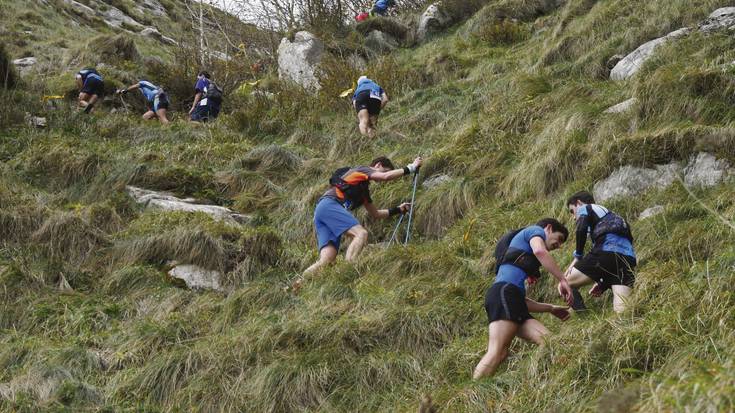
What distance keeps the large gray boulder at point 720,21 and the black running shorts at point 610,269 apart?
19.7ft

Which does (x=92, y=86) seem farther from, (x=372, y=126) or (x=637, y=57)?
(x=637, y=57)

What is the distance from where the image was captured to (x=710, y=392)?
115 inches

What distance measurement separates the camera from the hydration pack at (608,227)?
6051mm

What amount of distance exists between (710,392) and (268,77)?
585 inches

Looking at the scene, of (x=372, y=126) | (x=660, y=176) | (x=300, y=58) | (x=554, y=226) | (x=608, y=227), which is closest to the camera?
(x=554, y=226)

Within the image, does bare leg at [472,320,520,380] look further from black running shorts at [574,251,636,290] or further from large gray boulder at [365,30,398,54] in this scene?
large gray boulder at [365,30,398,54]

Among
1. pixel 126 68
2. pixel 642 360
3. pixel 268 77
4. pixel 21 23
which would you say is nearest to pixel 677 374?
pixel 642 360

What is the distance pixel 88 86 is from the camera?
1484cm

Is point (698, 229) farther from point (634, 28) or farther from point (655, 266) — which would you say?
point (634, 28)

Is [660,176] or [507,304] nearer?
[507,304]

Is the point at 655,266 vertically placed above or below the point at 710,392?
below

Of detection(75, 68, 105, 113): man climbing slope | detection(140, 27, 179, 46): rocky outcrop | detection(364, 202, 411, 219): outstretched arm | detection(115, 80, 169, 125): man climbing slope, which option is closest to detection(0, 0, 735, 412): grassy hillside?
detection(364, 202, 411, 219): outstretched arm

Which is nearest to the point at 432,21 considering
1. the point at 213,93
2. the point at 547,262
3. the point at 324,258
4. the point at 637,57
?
the point at 213,93

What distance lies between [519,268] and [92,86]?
38.6 ft
